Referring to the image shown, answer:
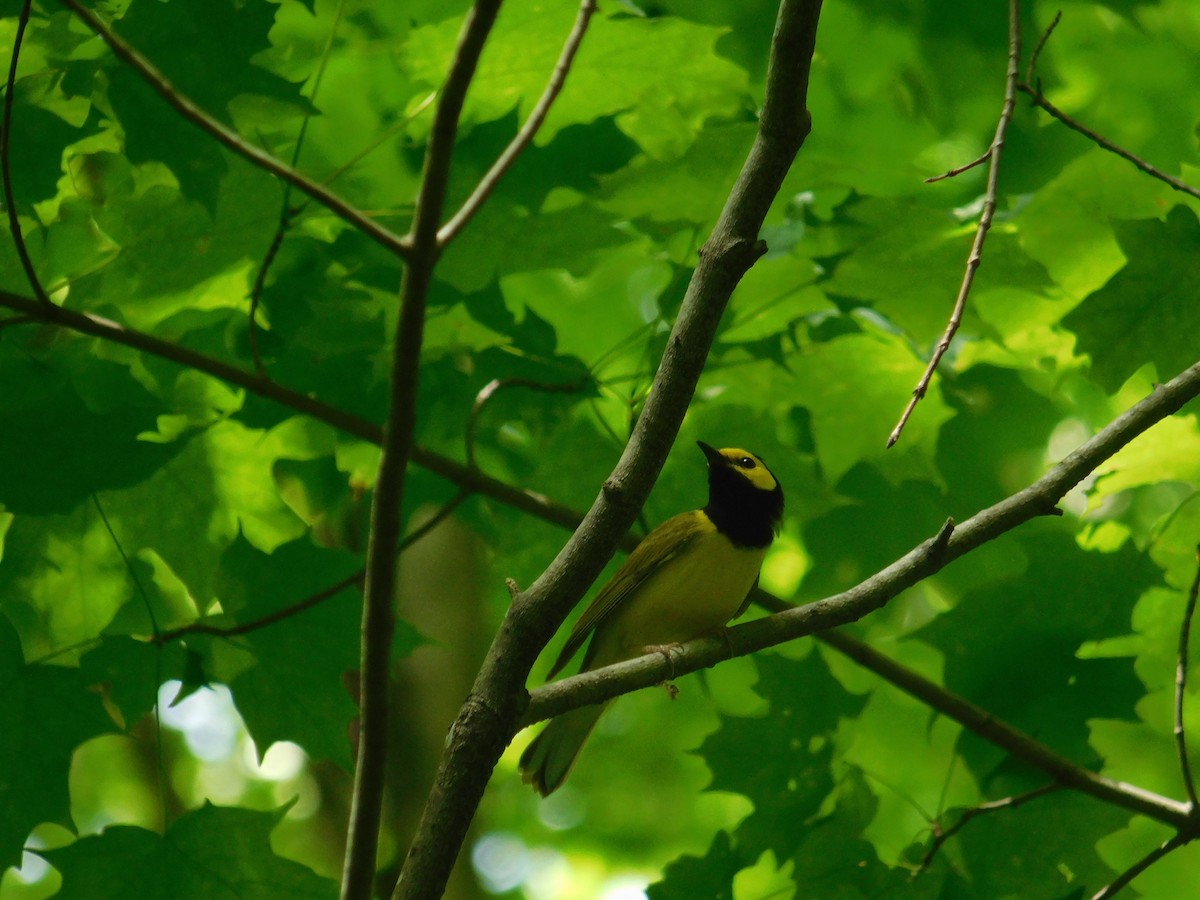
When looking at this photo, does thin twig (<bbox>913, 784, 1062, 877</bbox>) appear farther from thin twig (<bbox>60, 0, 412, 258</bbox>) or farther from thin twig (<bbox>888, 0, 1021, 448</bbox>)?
thin twig (<bbox>60, 0, 412, 258</bbox>)

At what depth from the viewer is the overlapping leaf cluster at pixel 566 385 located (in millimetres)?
3387

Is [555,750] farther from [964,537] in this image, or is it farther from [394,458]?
[394,458]

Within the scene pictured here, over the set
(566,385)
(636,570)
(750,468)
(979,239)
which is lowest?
(636,570)

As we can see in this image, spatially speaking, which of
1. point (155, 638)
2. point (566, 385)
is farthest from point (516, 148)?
point (155, 638)

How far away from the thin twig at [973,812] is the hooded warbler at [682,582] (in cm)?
124

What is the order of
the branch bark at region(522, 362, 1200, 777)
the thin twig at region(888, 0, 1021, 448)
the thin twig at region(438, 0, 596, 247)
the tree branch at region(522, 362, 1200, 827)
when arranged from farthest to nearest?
the branch bark at region(522, 362, 1200, 777) < the tree branch at region(522, 362, 1200, 827) < the thin twig at region(888, 0, 1021, 448) < the thin twig at region(438, 0, 596, 247)

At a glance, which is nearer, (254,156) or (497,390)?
(254,156)

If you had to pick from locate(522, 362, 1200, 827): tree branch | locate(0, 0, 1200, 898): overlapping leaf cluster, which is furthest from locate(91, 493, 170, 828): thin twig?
locate(522, 362, 1200, 827): tree branch

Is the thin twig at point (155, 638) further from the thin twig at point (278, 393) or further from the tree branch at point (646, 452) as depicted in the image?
the tree branch at point (646, 452)

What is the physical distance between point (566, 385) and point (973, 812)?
201 centimetres

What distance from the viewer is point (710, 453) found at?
4426mm

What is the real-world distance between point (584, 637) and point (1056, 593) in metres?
1.83

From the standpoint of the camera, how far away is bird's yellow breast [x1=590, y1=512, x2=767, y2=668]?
4.64 meters

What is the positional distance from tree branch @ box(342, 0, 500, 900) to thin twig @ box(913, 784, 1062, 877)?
6.27 ft
